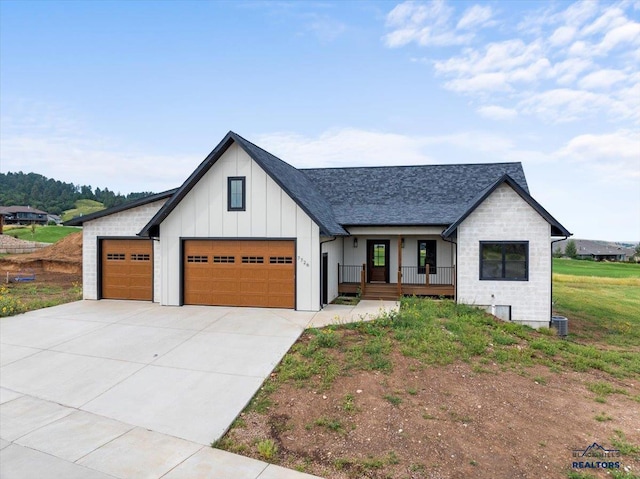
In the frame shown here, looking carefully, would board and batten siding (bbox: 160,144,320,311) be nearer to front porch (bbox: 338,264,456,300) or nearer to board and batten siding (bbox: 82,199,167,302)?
board and batten siding (bbox: 82,199,167,302)

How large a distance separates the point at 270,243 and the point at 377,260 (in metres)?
6.28

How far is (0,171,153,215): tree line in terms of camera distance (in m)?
99.8

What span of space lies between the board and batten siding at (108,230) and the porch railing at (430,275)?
10749 millimetres

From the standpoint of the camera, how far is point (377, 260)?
17453 millimetres

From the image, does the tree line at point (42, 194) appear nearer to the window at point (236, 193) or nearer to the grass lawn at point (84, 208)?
the grass lawn at point (84, 208)

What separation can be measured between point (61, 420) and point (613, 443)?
341 inches

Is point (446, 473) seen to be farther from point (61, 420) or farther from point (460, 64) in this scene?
point (460, 64)

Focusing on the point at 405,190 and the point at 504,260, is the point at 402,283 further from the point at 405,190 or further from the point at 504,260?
the point at 504,260

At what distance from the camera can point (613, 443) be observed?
5.49 meters

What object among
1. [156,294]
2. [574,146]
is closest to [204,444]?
[156,294]

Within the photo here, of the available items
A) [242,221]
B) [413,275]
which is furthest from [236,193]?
[413,275]

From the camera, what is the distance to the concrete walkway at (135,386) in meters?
4.95

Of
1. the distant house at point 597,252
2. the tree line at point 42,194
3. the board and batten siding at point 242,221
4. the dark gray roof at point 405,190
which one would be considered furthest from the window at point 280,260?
the tree line at point 42,194

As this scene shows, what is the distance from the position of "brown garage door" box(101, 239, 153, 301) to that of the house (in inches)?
1.6
